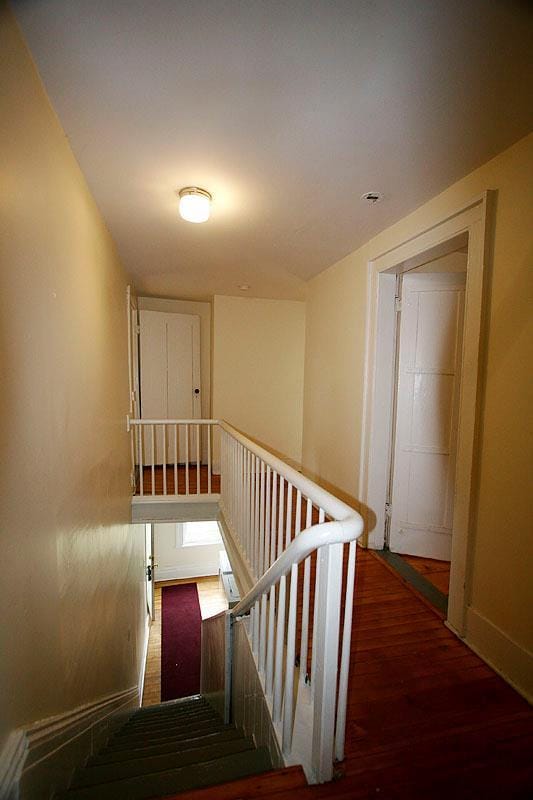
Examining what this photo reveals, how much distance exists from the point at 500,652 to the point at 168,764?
1.53m

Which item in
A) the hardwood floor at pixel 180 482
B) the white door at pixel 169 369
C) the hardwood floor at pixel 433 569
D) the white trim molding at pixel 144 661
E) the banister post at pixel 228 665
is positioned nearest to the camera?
the banister post at pixel 228 665

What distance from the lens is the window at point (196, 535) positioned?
20.0ft

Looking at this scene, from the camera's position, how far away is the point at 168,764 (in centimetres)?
146

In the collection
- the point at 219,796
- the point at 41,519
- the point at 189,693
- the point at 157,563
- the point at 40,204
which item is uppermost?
the point at 40,204

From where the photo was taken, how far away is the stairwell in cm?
126

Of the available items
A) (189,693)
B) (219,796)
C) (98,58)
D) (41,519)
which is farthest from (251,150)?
(189,693)

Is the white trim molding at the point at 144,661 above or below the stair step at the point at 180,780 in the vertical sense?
below

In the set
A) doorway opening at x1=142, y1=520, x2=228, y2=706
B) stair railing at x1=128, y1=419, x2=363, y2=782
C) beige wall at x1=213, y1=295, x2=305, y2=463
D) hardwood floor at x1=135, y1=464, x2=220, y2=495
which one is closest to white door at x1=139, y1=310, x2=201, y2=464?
hardwood floor at x1=135, y1=464, x2=220, y2=495

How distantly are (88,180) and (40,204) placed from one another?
0.72 metres

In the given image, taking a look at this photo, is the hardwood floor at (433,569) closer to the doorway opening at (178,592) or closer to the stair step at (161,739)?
the stair step at (161,739)

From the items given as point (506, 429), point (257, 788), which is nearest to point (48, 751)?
point (257, 788)

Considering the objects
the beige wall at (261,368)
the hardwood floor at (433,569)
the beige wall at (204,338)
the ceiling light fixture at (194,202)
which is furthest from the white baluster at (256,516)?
the beige wall at (204,338)

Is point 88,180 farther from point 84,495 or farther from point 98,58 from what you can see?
point 84,495

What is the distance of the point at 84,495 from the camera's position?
1715 mm
